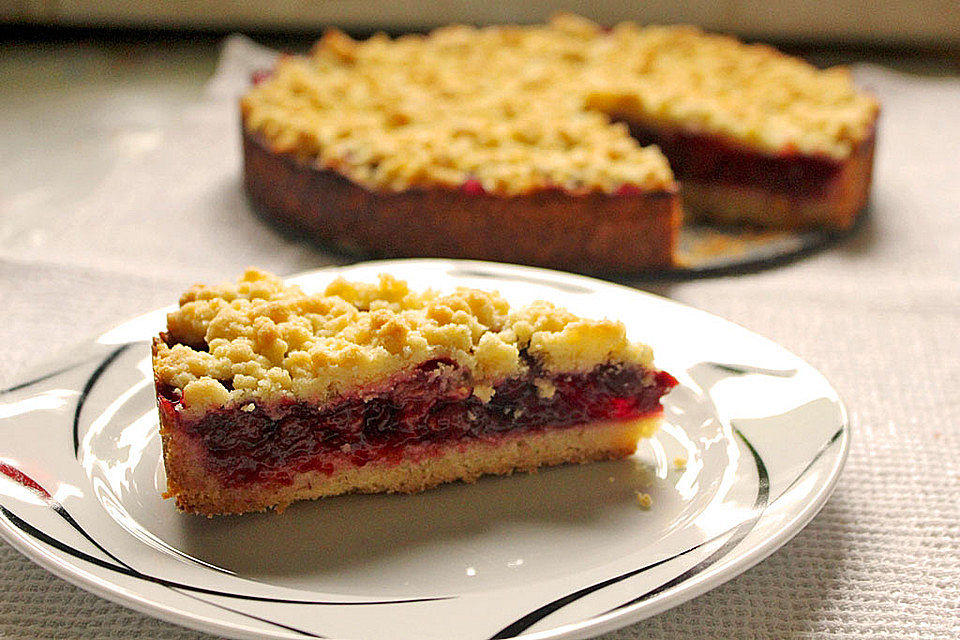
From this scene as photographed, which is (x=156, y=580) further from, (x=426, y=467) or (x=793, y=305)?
(x=793, y=305)

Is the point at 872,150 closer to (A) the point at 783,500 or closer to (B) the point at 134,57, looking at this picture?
(A) the point at 783,500

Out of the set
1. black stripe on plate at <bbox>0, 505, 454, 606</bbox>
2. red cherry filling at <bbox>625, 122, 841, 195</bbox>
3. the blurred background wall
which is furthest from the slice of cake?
the blurred background wall

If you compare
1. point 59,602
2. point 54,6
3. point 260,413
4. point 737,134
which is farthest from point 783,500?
point 54,6

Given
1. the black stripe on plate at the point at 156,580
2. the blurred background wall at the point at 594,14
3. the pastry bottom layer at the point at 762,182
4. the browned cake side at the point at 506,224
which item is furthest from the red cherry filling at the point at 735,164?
the black stripe on plate at the point at 156,580

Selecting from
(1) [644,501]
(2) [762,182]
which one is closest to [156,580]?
(1) [644,501]

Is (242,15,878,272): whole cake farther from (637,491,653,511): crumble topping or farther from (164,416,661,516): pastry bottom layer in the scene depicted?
(637,491,653,511): crumble topping

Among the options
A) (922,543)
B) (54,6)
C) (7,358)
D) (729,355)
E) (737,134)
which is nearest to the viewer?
(922,543)

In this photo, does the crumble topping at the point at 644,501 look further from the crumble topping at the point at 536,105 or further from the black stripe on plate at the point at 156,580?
the crumble topping at the point at 536,105
